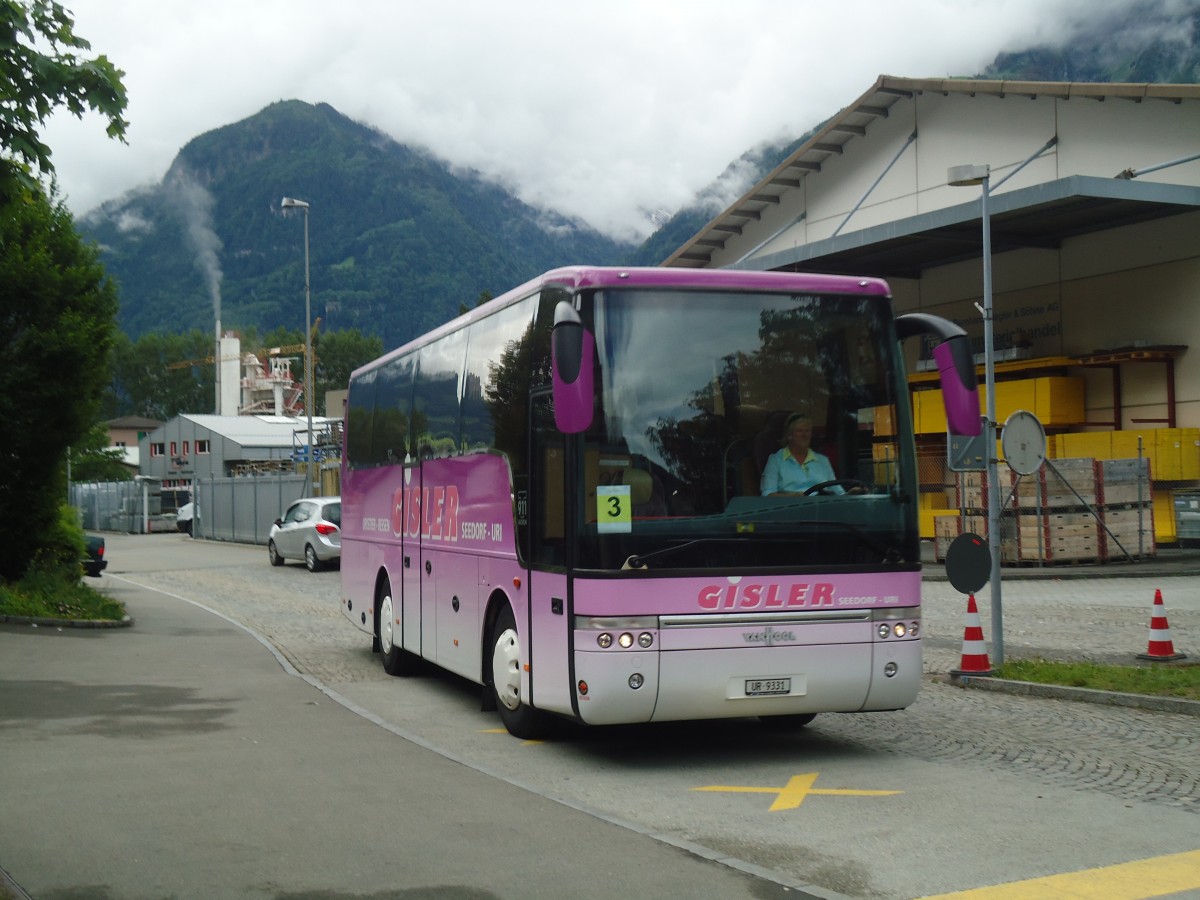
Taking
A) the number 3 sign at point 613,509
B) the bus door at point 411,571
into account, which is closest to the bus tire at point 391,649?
the bus door at point 411,571

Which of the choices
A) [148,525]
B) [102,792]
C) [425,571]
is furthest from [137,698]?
[148,525]

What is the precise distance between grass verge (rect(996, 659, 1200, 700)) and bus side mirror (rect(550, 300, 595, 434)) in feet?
19.3

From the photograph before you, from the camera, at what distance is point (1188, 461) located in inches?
1221

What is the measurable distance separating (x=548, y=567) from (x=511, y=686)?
1336 millimetres

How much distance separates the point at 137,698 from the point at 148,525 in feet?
183

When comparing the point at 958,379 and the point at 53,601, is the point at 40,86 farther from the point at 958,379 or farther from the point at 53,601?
the point at 53,601

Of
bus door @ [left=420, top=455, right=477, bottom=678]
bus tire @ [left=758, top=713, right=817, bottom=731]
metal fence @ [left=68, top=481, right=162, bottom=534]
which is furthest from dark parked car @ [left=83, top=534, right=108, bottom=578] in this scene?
metal fence @ [left=68, top=481, right=162, bottom=534]

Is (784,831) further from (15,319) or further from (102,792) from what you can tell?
(15,319)

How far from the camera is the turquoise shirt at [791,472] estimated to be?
8938mm

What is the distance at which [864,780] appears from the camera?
28.0 ft

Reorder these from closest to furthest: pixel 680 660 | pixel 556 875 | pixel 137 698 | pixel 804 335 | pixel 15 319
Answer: pixel 556 875 → pixel 680 660 → pixel 804 335 → pixel 137 698 → pixel 15 319

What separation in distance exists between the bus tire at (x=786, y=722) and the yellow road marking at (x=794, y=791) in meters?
1.94

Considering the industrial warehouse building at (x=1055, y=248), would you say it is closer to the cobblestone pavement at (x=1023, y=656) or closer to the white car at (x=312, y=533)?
the cobblestone pavement at (x=1023, y=656)

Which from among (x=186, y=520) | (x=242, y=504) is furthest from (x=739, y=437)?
(x=186, y=520)
